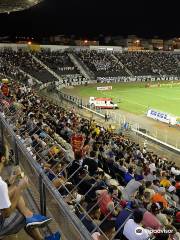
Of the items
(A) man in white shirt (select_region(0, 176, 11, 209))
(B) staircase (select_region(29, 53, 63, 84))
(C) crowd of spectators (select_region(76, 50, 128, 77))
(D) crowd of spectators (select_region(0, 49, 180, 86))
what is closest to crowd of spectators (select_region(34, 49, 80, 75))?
(D) crowd of spectators (select_region(0, 49, 180, 86))

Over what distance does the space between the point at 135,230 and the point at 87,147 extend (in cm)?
856

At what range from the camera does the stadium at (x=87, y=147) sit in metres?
5.46

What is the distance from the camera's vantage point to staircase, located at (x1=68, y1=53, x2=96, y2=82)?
241 ft

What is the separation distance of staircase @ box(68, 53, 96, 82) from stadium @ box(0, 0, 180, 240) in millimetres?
324

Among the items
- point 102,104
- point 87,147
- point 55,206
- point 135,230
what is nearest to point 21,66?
point 102,104

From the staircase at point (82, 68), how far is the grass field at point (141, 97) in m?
11.0

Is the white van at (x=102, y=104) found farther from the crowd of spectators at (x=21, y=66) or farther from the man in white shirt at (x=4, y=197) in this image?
the man in white shirt at (x=4, y=197)

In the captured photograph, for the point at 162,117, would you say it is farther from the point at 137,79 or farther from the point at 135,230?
the point at 137,79

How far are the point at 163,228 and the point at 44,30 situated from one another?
463 feet

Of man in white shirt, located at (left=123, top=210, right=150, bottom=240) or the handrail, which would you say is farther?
the handrail

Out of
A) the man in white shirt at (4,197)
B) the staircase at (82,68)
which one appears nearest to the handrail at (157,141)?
the man in white shirt at (4,197)

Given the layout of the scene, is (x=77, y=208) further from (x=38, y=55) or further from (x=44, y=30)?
(x=44, y=30)

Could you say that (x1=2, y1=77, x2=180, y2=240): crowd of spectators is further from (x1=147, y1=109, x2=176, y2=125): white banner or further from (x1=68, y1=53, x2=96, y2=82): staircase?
(x1=68, y1=53, x2=96, y2=82): staircase

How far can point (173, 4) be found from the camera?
123m
